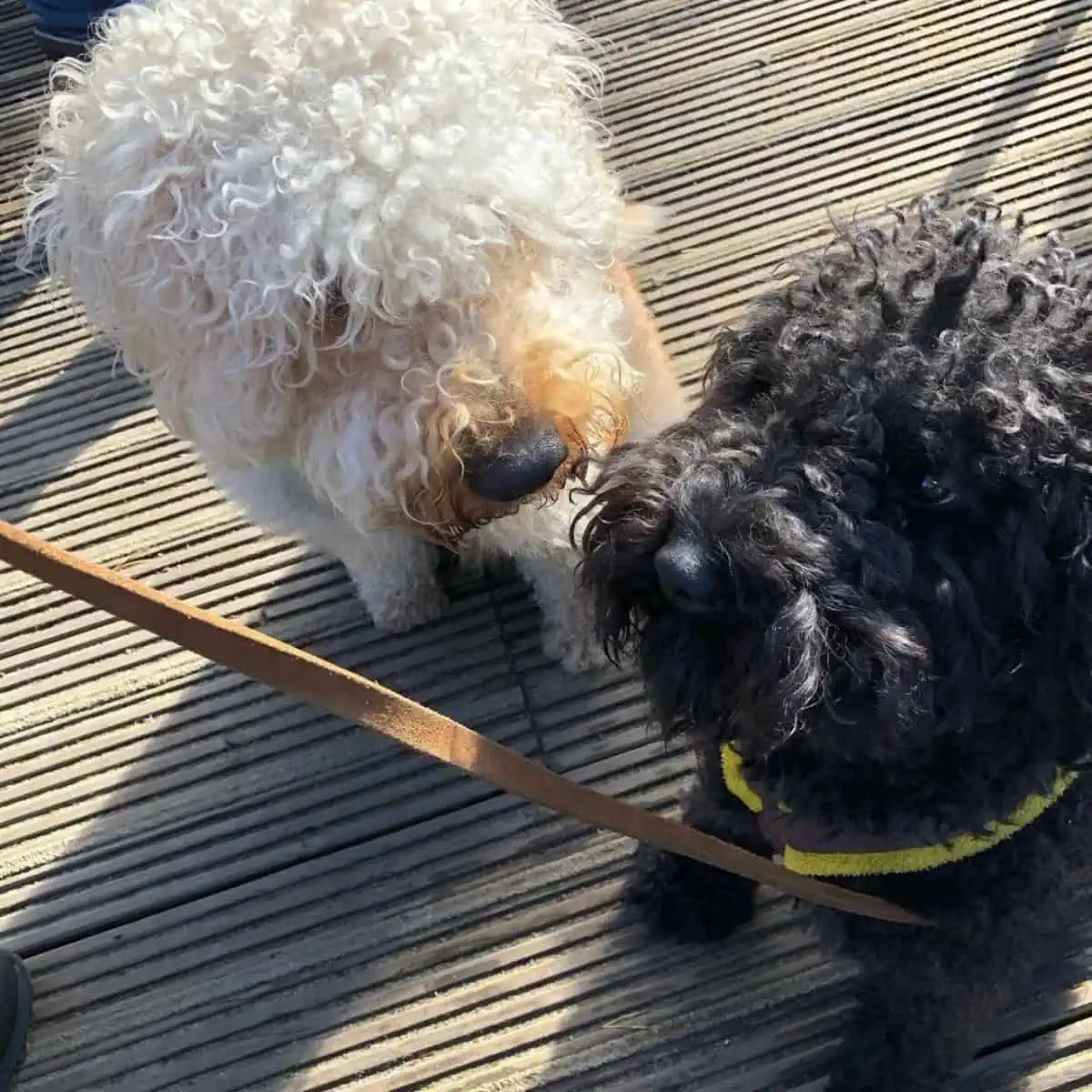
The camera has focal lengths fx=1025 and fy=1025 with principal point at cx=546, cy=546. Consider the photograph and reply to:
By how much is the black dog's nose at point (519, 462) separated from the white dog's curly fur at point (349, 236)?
2 centimetres

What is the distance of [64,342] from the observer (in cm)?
287

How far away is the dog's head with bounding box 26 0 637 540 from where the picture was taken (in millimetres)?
1532

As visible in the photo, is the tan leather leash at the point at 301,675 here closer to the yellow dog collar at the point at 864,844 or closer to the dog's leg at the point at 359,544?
the yellow dog collar at the point at 864,844

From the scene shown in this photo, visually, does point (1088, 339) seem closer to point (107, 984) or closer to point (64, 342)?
point (107, 984)

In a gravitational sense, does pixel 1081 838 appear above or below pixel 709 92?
below

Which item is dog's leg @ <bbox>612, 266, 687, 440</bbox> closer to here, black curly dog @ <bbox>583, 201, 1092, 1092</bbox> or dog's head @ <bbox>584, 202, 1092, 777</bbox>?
black curly dog @ <bbox>583, 201, 1092, 1092</bbox>

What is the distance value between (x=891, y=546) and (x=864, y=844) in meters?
0.50

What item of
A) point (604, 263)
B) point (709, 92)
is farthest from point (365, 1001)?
point (709, 92)

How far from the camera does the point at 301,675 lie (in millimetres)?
1153

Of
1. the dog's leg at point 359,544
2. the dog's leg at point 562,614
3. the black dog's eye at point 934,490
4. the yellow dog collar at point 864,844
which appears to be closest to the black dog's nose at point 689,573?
the black dog's eye at point 934,490

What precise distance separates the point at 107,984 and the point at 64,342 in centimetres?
172

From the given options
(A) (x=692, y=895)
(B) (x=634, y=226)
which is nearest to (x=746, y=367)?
(B) (x=634, y=226)

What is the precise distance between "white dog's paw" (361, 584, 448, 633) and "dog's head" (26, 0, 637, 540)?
537 mm

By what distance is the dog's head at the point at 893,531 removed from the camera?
1.16 m
